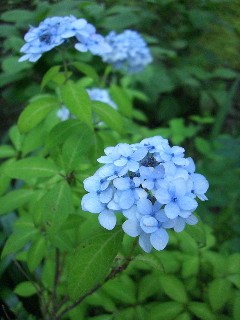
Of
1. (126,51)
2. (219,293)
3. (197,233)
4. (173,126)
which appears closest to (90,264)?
(197,233)

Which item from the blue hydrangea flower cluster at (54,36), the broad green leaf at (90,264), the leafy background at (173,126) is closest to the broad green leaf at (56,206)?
the leafy background at (173,126)

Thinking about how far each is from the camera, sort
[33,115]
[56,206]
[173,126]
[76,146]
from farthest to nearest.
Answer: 1. [173,126]
2. [33,115]
3. [76,146]
4. [56,206]

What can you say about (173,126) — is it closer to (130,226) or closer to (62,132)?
(62,132)

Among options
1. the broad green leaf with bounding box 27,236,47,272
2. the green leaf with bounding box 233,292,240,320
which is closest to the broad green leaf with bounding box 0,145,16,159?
the broad green leaf with bounding box 27,236,47,272

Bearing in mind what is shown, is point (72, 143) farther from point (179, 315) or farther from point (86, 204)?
point (179, 315)

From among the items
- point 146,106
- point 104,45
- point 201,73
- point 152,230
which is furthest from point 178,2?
point 152,230

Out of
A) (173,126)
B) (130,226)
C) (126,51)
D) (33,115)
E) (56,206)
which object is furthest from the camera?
(173,126)

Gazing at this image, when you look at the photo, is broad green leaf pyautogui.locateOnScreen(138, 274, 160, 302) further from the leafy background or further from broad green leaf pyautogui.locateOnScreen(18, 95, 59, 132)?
broad green leaf pyautogui.locateOnScreen(18, 95, 59, 132)
